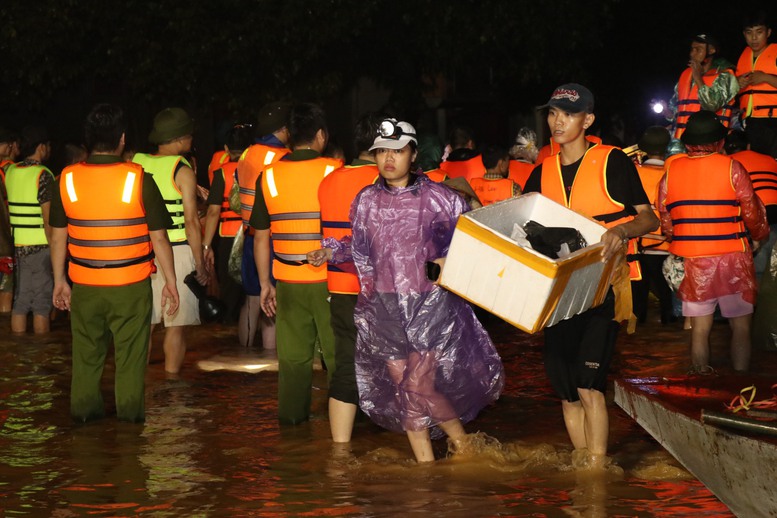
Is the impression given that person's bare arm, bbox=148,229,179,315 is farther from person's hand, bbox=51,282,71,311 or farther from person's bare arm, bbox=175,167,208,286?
person's bare arm, bbox=175,167,208,286

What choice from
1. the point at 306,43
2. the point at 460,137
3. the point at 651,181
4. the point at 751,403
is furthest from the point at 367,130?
the point at 306,43

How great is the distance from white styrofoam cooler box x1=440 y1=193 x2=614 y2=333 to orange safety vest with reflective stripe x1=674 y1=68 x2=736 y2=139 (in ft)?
20.0

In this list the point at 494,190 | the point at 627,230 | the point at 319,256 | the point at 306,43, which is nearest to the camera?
the point at 627,230

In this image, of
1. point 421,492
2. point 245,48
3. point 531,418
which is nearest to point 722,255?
point 531,418

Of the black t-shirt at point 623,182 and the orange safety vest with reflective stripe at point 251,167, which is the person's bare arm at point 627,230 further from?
the orange safety vest with reflective stripe at point 251,167

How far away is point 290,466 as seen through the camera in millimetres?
7754

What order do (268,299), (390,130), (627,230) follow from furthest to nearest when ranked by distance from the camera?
1. (268,299)
2. (390,130)
3. (627,230)

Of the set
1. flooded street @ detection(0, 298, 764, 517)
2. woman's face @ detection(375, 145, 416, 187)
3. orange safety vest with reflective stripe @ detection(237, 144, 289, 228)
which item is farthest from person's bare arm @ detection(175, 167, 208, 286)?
woman's face @ detection(375, 145, 416, 187)

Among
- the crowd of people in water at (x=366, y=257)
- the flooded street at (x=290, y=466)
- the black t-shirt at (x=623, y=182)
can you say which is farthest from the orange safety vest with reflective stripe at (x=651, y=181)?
the black t-shirt at (x=623, y=182)

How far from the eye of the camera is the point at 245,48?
20.1m

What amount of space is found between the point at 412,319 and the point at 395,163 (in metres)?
0.84

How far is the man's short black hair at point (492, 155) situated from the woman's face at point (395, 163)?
6.12 m

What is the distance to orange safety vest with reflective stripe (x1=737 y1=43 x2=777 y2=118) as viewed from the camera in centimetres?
1279

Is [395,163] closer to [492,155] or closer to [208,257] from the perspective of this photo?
[208,257]
